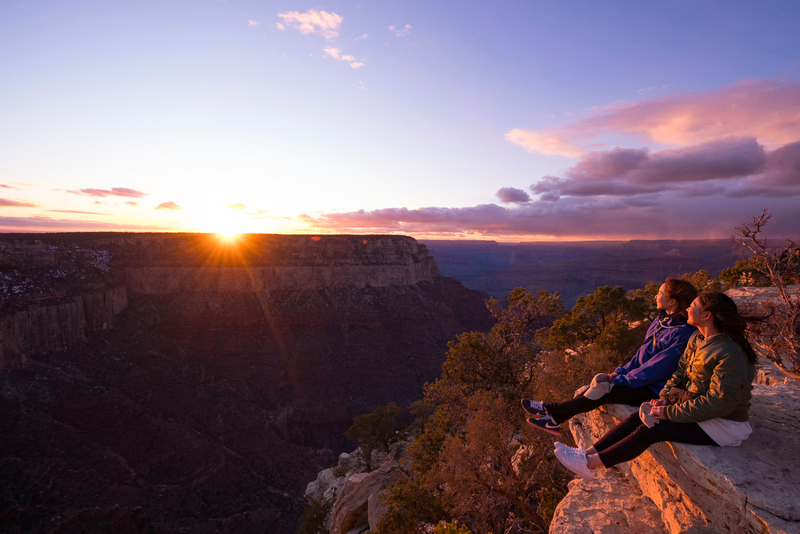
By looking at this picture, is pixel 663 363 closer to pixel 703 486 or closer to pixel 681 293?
pixel 681 293

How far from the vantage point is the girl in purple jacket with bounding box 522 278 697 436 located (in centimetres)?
591

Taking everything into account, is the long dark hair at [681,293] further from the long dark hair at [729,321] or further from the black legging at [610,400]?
the black legging at [610,400]

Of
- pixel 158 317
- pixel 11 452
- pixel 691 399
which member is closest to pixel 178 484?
pixel 11 452

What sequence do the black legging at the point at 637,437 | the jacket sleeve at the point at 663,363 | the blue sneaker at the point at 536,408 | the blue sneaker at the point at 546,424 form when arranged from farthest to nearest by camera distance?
1. the blue sneaker at the point at 536,408
2. the blue sneaker at the point at 546,424
3. the jacket sleeve at the point at 663,363
4. the black legging at the point at 637,437

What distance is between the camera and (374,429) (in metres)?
29.1

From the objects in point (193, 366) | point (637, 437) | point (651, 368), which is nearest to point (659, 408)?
point (637, 437)

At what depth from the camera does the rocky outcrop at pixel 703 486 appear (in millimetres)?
4199

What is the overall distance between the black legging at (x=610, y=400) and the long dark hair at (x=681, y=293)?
1530 mm

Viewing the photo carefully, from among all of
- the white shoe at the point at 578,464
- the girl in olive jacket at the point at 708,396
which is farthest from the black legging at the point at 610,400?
the white shoe at the point at 578,464

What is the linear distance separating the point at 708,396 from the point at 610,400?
1.82 m

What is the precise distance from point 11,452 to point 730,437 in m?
36.5

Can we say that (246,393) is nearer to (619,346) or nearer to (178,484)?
(178,484)

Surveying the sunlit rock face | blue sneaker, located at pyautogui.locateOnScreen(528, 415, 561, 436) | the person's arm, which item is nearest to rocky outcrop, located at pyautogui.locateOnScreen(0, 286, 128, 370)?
the sunlit rock face

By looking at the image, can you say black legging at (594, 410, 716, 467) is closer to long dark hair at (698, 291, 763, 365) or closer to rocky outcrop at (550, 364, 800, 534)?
rocky outcrop at (550, 364, 800, 534)
